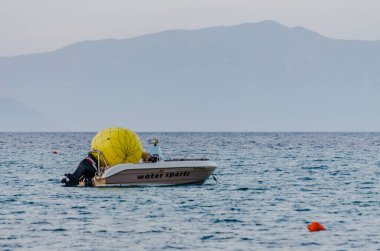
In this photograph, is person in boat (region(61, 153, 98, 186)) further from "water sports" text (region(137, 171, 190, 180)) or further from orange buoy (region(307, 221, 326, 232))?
orange buoy (region(307, 221, 326, 232))

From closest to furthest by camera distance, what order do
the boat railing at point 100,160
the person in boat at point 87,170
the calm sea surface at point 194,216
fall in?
the calm sea surface at point 194,216
the boat railing at point 100,160
the person in boat at point 87,170

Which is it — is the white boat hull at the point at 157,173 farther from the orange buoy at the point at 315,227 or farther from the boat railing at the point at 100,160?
the orange buoy at the point at 315,227

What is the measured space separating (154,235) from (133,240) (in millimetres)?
1271

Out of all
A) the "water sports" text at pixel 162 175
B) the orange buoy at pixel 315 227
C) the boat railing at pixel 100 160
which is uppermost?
the boat railing at pixel 100 160

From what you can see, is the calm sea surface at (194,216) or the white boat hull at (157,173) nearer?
the calm sea surface at (194,216)

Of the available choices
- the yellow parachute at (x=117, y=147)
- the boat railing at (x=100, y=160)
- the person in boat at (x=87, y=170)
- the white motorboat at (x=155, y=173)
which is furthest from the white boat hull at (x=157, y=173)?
the yellow parachute at (x=117, y=147)

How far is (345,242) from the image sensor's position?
28453 millimetres

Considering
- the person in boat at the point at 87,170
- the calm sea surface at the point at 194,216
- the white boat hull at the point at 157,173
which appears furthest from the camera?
the person in boat at the point at 87,170

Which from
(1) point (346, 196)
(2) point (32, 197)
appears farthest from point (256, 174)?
(2) point (32, 197)

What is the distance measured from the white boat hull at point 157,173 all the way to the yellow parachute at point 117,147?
2.99ft

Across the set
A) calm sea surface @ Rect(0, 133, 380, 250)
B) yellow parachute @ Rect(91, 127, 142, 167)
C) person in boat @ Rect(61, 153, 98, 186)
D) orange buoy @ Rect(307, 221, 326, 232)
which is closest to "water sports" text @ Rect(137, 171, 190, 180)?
calm sea surface @ Rect(0, 133, 380, 250)

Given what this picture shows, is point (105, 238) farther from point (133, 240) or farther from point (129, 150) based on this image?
point (129, 150)

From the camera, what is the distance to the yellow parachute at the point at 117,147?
44.4m

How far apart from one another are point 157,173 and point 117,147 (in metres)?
2.24
